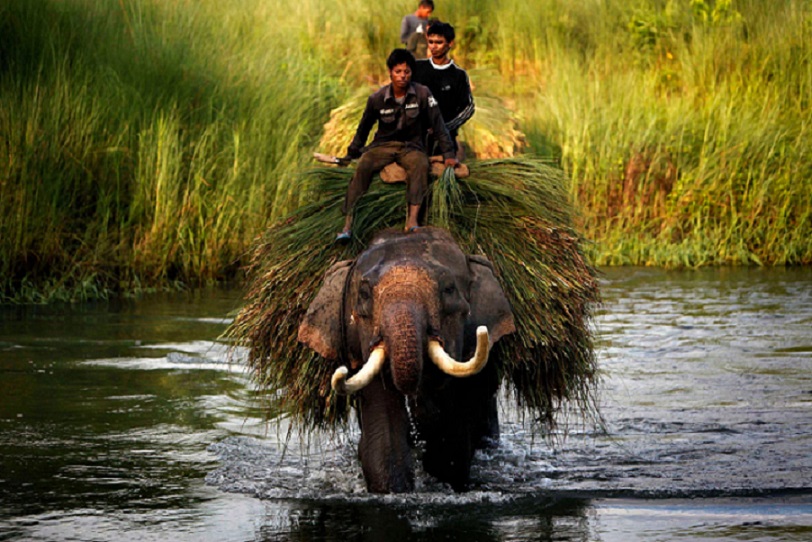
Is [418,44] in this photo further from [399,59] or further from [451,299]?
[451,299]

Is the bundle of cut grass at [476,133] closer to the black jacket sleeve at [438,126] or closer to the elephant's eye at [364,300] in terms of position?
the black jacket sleeve at [438,126]

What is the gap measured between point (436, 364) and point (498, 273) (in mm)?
1070

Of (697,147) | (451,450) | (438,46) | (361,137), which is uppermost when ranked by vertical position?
(438,46)

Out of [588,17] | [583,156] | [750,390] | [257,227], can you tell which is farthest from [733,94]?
[750,390]

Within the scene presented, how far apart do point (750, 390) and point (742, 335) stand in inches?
93.3

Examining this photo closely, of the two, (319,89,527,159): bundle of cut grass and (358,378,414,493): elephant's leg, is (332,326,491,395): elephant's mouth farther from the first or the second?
(319,89,527,159): bundle of cut grass

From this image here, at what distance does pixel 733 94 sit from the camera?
18.4m

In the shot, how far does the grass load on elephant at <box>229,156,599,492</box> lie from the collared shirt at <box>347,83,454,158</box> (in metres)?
0.29

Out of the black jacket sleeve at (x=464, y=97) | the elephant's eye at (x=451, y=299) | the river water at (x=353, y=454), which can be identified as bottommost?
the river water at (x=353, y=454)

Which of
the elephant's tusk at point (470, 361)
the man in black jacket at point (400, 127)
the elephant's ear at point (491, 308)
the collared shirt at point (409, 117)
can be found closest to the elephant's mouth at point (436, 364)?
the elephant's tusk at point (470, 361)

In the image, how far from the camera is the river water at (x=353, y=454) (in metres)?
6.61

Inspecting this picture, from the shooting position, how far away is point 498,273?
24.6ft

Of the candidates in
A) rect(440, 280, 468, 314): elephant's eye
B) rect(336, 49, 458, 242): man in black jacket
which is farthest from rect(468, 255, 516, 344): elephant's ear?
rect(336, 49, 458, 242): man in black jacket

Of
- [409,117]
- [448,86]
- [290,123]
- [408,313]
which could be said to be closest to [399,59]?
[409,117]
